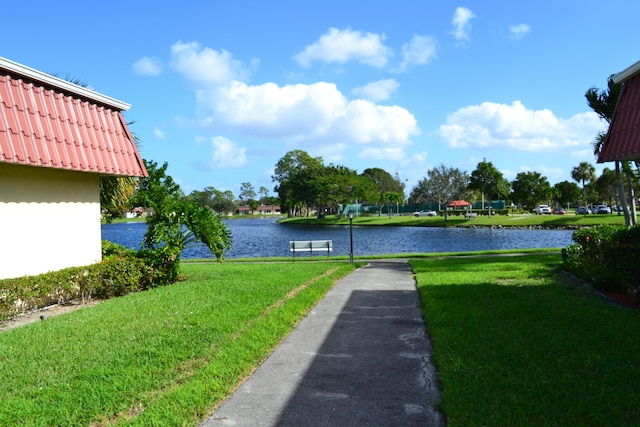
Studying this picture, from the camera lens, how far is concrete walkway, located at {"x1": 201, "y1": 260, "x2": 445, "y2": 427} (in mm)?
4270

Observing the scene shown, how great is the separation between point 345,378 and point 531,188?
3276 inches

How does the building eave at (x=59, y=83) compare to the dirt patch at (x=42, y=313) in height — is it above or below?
above

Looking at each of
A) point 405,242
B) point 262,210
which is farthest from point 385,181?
point 262,210

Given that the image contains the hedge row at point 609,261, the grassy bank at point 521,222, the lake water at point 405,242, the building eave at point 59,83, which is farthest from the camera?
the grassy bank at point 521,222

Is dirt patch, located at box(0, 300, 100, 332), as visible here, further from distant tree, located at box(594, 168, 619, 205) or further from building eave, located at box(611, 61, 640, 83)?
distant tree, located at box(594, 168, 619, 205)

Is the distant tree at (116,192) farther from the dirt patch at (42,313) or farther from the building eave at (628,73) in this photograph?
the building eave at (628,73)

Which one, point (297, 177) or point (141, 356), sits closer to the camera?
point (141, 356)

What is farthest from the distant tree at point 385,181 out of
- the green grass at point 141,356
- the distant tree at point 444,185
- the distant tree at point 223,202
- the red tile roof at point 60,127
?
the green grass at point 141,356

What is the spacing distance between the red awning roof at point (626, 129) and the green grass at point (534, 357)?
264 cm

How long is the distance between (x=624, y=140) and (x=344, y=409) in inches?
269

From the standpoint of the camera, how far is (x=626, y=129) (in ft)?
26.7

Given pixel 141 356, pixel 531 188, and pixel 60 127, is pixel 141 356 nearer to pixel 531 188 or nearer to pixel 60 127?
pixel 60 127

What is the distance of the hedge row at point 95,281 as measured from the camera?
823 cm

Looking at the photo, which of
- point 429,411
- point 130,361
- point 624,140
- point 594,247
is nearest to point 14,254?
point 130,361
